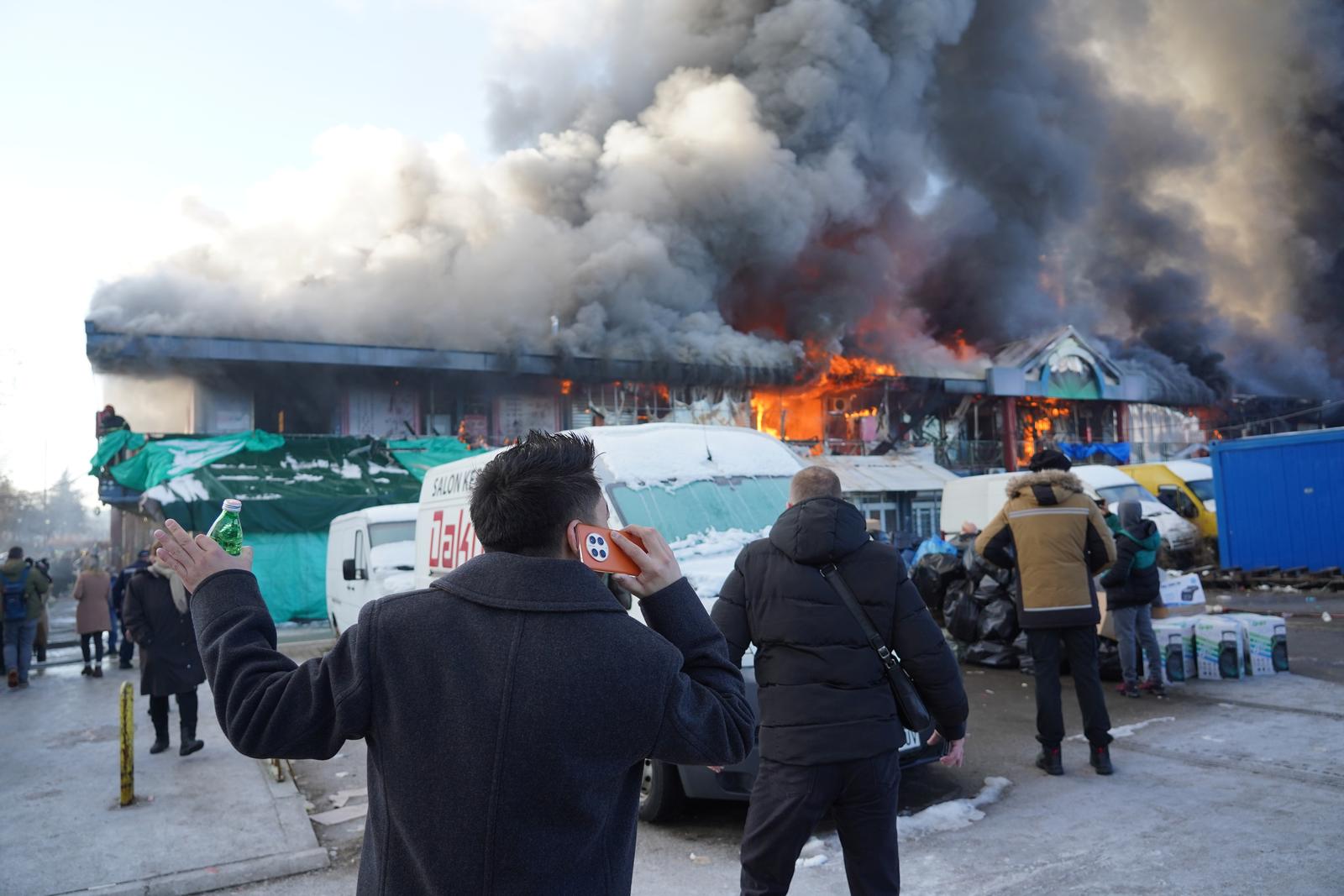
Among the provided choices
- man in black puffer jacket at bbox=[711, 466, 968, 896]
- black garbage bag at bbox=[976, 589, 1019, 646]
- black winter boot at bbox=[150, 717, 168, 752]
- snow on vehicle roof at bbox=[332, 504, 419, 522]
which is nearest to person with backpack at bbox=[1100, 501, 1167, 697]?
black garbage bag at bbox=[976, 589, 1019, 646]

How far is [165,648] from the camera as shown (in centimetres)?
604

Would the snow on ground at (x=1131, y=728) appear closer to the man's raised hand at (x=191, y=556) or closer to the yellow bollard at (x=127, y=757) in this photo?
the man's raised hand at (x=191, y=556)

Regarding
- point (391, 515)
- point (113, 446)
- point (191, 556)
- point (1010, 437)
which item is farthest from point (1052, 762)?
point (1010, 437)

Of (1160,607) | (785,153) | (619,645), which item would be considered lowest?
(1160,607)

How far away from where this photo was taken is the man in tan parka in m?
4.75

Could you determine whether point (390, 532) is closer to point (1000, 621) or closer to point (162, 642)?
point (162, 642)

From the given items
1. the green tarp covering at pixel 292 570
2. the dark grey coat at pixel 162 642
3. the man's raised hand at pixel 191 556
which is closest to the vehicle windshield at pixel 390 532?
the dark grey coat at pixel 162 642

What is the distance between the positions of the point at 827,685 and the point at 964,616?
20.5 ft

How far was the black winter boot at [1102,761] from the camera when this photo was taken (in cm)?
480

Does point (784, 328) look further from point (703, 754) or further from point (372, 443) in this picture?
point (703, 754)

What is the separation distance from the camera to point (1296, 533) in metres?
14.0

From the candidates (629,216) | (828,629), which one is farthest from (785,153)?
(828,629)

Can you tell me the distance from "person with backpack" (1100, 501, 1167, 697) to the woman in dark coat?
702cm

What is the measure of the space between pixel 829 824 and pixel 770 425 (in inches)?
883
